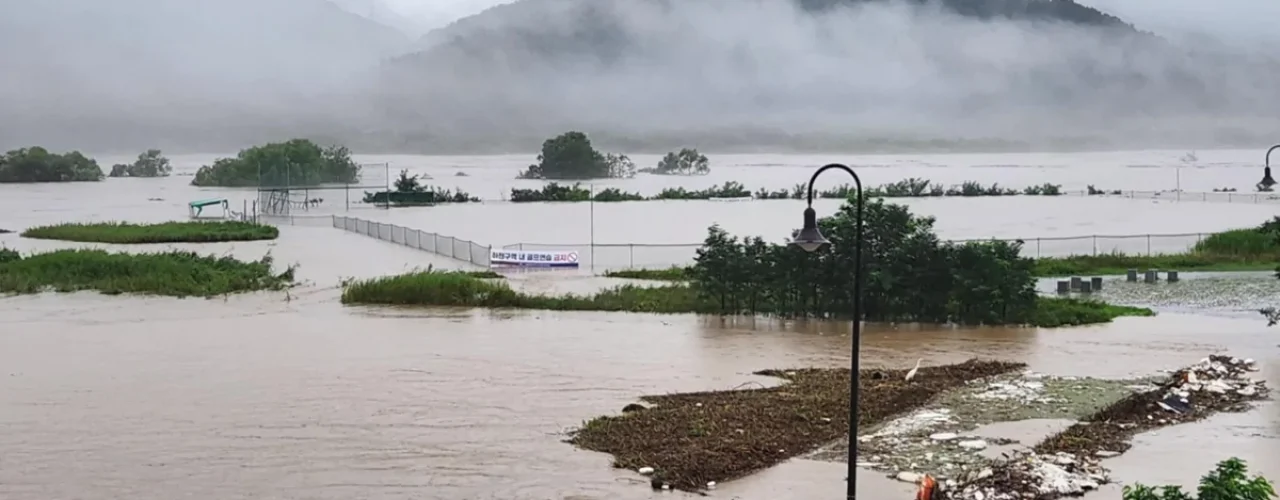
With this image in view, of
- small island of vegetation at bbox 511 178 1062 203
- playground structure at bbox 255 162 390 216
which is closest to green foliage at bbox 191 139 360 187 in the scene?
playground structure at bbox 255 162 390 216

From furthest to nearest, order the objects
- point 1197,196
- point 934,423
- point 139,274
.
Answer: point 1197,196 < point 139,274 < point 934,423

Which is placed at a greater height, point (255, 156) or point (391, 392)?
point (255, 156)

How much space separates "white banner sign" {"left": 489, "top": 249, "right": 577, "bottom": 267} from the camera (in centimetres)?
3462

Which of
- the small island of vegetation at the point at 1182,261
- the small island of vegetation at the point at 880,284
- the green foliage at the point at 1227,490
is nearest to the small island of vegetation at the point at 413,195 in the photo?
the small island of vegetation at the point at 1182,261

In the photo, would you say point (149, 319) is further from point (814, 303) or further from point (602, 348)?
point (814, 303)

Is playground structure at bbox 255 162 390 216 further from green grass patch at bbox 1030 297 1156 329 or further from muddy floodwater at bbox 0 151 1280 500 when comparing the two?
green grass patch at bbox 1030 297 1156 329

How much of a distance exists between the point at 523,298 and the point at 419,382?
953cm

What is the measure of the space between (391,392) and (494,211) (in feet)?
172

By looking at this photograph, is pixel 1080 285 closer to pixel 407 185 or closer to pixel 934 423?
pixel 934 423

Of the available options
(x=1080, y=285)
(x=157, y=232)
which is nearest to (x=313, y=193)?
(x=157, y=232)

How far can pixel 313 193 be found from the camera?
224 feet

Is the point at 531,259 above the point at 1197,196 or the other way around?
the other way around

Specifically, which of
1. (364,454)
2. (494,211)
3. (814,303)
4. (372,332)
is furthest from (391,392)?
(494,211)

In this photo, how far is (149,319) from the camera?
24.7m
